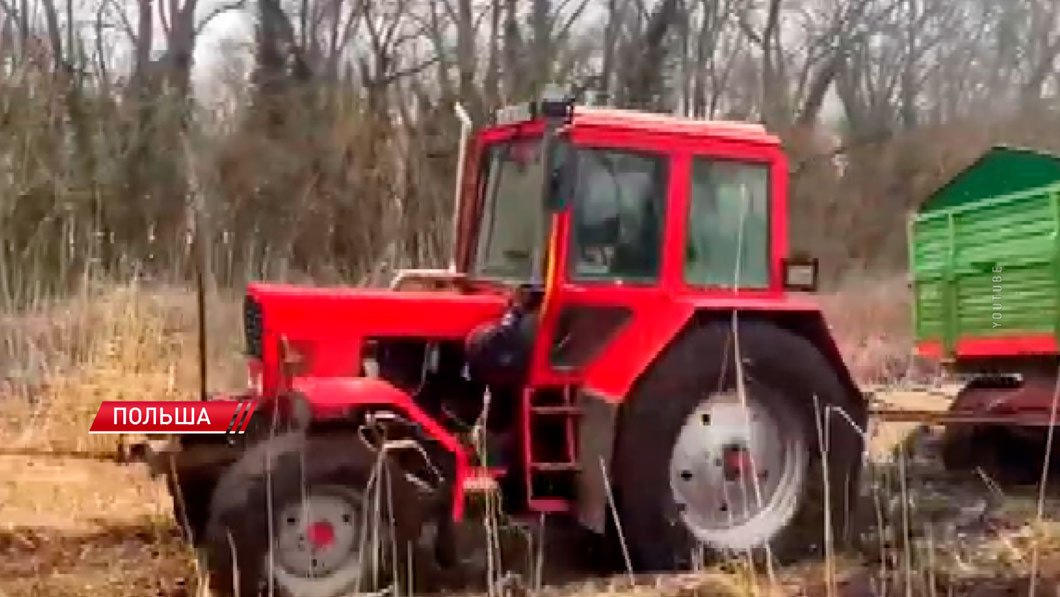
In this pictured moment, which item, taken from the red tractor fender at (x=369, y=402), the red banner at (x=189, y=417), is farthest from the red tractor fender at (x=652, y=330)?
the red banner at (x=189, y=417)

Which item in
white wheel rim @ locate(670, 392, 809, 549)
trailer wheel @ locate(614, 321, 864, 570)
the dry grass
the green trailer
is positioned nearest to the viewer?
trailer wheel @ locate(614, 321, 864, 570)

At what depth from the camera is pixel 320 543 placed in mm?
4395

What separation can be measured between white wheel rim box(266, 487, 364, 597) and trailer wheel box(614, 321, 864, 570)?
108 cm

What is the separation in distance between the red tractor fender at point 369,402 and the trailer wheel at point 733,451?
65cm

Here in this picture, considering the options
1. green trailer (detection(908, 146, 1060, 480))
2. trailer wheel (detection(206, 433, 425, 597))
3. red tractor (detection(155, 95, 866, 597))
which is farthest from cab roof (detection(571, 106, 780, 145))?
green trailer (detection(908, 146, 1060, 480))

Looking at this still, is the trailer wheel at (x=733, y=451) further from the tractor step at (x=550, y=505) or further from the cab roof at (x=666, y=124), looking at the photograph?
the cab roof at (x=666, y=124)

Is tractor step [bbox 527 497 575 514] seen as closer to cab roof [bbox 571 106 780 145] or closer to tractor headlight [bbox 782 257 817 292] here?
tractor headlight [bbox 782 257 817 292]

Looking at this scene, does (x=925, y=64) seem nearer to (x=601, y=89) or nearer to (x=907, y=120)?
(x=907, y=120)

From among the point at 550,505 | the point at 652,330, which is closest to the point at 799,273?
the point at 652,330

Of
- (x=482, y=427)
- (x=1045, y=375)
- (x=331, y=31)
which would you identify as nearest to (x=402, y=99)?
(x=331, y=31)

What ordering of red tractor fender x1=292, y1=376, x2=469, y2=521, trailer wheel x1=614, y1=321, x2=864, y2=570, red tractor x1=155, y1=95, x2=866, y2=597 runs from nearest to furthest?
red tractor fender x1=292, y1=376, x2=469, y2=521 < red tractor x1=155, y1=95, x2=866, y2=597 < trailer wheel x1=614, y1=321, x2=864, y2=570

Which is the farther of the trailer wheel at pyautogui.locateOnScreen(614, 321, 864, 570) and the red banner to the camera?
the trailer wheel at pyautogui.locateOnScreen(614, 321, 864, 570)

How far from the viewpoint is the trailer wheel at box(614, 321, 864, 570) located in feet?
16.1

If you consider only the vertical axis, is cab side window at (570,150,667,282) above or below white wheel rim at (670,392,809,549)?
above
